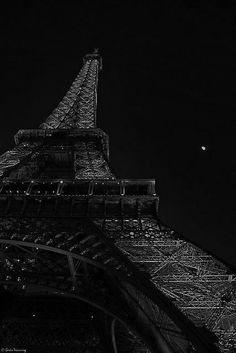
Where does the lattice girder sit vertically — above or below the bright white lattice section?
below

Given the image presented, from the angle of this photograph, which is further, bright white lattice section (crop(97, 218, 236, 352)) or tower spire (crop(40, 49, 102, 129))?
tower spire (crop(40, 49, 102, 129))

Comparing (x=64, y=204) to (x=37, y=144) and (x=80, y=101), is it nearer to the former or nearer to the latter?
(x=37, y=144)

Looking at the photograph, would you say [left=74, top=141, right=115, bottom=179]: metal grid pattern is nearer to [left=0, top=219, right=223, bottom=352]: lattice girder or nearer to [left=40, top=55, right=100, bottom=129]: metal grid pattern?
[left=40, top=55, right=100, bottom=129]: metal grid pattern

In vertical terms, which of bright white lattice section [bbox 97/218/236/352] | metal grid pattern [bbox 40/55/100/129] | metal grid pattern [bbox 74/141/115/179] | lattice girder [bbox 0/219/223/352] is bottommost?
lattice girder [bbox 0/219/223/352]

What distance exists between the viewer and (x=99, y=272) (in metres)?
17.5

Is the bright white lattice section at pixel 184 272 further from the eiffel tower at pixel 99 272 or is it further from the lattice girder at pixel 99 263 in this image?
the lattice girder at pixel 99 263

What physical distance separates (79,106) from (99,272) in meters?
19.2

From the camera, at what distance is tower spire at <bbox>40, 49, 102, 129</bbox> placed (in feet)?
101

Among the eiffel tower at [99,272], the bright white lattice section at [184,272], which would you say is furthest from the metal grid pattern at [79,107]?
the bright white lattice section at [184,272]

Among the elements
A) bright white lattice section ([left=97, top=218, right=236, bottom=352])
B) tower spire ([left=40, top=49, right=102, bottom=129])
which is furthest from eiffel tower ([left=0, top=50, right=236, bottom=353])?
tower spire ([left=40, top=49, right=102, bottom=129])

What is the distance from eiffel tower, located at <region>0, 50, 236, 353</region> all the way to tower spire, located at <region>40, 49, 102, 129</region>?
6451mm

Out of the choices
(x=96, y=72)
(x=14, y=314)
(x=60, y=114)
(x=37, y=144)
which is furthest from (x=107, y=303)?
(x=96, y=72)

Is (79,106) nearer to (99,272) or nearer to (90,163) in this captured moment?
(90,163)

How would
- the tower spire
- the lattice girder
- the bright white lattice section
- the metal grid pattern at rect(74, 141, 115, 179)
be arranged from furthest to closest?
the tower spire, the metal grid pattern at rect(74, 141, 115, 179), the lattice girder, the bright white lattice section
